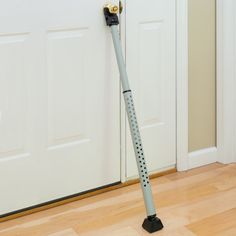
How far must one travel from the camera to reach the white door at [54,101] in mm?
2006

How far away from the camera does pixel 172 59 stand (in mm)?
2430

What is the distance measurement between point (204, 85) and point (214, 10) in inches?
14.5

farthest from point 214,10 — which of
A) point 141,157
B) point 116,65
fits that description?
point 141,157

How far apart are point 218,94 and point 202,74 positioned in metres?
0.14

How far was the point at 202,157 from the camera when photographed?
2.62 m

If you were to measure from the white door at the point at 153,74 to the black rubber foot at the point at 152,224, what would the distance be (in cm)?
42

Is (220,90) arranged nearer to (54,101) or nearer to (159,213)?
(159,213)

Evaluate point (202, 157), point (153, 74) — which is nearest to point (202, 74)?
point (153, 74)

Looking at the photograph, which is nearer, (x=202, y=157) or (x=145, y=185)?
(x=145, y=185)

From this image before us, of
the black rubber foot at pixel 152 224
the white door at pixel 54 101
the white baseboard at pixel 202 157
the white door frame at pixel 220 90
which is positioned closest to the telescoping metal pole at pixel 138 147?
the black rubber foot at pixel 152 224

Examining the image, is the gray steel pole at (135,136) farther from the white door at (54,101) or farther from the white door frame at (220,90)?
the white door frame at (220,90)

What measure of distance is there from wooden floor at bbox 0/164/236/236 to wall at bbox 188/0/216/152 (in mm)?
257

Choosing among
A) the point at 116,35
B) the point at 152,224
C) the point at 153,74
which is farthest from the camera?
the point at 153,74

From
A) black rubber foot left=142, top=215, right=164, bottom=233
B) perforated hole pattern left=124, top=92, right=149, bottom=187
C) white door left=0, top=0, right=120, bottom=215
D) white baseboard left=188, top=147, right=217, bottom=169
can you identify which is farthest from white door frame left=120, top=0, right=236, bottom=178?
black rubber foot left=142, top=215, right=164, bottom=233
